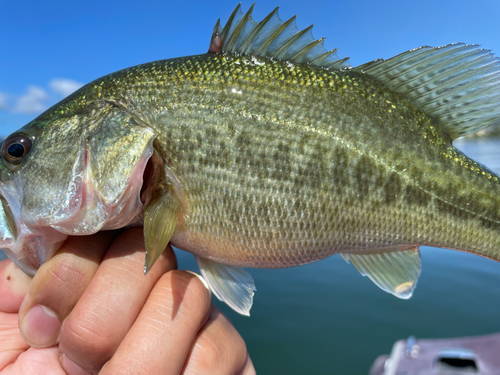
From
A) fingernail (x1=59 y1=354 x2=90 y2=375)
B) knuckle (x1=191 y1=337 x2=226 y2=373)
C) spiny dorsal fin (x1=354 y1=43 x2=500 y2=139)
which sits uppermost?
spiny dorsal fin (x1=354 y1=43 x2=500 y2=139)

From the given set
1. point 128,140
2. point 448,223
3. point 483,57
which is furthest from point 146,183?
point 483,57

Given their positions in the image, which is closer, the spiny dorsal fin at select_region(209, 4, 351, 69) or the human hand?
the human hand

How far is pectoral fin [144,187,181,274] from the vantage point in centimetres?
101

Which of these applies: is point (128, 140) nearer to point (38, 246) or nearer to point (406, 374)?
point (38, 246)

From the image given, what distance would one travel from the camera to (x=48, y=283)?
1023 millimetres

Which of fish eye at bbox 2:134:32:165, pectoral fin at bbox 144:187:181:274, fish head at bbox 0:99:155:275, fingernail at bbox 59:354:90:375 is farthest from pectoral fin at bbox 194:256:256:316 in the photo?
fish eye at bbox 2:134:32:165

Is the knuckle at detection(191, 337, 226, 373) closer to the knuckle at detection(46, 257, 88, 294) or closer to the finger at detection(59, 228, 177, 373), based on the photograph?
the finger at detection(59, 228, 177, 373)

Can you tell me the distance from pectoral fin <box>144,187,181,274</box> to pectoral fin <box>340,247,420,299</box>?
0.77m

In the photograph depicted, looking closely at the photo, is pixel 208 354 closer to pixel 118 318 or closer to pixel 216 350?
pixel 216 350

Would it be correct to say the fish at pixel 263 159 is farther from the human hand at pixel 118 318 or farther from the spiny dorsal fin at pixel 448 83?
the human hand at pixel 118 318

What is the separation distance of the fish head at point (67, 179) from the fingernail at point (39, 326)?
0.19 meters

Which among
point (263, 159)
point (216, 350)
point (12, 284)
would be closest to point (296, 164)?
point (263, 159)

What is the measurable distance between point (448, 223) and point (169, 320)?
3.91 ft

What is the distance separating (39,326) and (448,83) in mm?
1911
